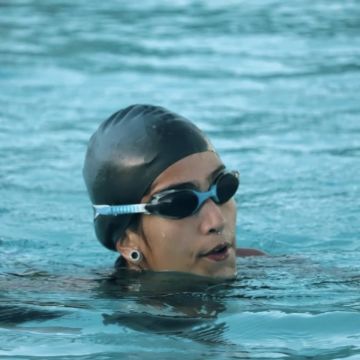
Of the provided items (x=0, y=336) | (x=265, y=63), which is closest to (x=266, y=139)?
(x=265, y=63)

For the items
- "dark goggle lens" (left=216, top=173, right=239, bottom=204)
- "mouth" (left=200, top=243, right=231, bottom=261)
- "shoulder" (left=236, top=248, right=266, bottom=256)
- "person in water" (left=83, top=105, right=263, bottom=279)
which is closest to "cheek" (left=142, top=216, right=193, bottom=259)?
"person in water" (left=83, top=105, right=263, bottom=279)

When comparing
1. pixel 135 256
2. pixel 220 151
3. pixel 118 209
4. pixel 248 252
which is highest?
pixel 118 209

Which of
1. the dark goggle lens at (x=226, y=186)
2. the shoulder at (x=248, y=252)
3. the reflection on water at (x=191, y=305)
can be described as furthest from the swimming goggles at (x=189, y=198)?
the shoulder at (x=248, y=252)

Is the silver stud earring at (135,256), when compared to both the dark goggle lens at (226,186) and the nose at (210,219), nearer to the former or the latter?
the nose at (210,219)

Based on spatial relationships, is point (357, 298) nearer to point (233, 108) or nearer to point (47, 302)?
point (47, 302)

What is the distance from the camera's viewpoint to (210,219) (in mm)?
6098

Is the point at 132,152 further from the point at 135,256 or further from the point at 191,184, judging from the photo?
the point at 135,256

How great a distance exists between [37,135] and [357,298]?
5.53 meters

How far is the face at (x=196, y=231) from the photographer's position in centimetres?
609

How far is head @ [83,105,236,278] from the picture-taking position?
20.1ft

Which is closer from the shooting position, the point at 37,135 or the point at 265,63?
the point at 37,135

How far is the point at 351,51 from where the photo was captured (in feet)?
47.9

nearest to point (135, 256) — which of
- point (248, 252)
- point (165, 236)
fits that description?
point (165, 236)

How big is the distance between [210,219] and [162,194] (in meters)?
0.27
